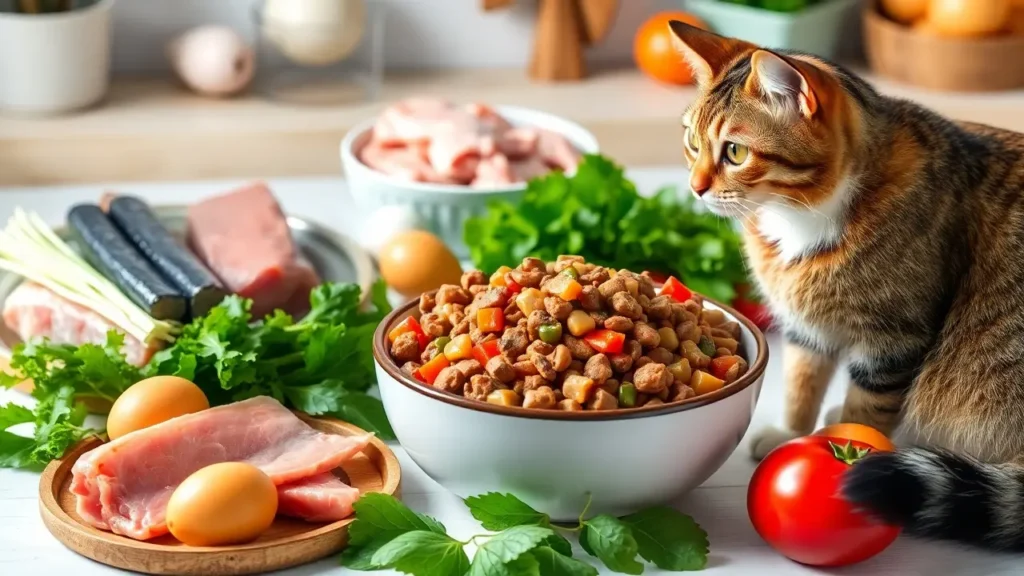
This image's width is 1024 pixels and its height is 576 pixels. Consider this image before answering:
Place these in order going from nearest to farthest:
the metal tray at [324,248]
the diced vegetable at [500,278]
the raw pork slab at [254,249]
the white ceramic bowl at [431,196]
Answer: the diced vegetable at [500,278], the raw pork slab at [254,249], the metal tray at [324,248], the white ceramic bowl at [431,196]

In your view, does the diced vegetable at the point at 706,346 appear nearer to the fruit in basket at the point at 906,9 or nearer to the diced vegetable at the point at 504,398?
the diced vegetable at the point at 504,398

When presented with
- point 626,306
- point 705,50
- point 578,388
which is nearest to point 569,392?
point 578,388

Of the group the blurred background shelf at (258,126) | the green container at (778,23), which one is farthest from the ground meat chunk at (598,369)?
the green container at (778,23)

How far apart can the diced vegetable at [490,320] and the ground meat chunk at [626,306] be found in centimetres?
11

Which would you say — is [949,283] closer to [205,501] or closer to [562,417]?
[562,417]

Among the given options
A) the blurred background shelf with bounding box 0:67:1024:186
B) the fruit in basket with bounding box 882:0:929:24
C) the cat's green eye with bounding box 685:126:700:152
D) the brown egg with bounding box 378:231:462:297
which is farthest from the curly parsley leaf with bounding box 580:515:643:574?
the fruit in basket with bounding box 882:0:929:24

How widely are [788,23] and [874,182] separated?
50.8 inches

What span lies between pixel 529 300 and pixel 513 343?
0.19 feet

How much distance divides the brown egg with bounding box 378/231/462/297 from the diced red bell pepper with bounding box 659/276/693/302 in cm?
47

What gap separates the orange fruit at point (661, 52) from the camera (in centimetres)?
277

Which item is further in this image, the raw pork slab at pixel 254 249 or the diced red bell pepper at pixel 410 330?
the raw pork slab at pixel 254 249

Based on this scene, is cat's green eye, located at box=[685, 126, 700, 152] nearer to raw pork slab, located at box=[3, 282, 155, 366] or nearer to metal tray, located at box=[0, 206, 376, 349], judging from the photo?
metal tray, located at box=[0, 206, 376, 349]

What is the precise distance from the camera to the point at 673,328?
57.6 inches

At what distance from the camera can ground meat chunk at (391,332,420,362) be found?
146 cm
